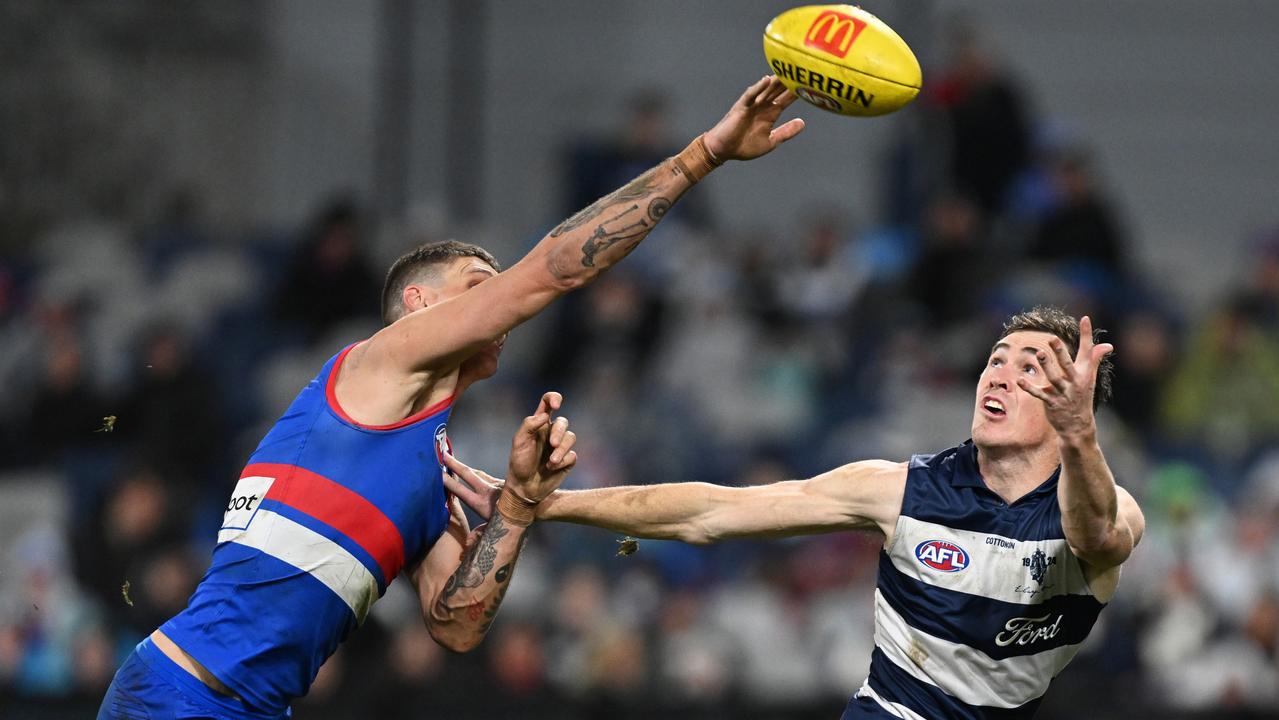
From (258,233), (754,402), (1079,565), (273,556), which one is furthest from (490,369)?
(258,233)

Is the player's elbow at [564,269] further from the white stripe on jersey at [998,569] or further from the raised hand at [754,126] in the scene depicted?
the white stripe on jersey at [998,569]

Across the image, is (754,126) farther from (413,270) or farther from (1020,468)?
(1020,468)

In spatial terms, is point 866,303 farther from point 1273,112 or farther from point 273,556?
point 273,556

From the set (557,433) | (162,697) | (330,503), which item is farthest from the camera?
(557,433)

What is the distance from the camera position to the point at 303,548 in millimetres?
4934

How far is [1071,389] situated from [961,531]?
831 mm

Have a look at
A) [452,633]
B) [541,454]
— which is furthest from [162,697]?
[541,454]

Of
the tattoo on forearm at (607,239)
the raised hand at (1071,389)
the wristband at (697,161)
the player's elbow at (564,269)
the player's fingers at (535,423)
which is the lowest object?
the player's fingers at (535,423)

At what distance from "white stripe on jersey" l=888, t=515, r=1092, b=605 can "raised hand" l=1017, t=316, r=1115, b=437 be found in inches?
26.3

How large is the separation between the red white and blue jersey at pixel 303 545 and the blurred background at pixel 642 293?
497cm

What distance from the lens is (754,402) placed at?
12.6 meters

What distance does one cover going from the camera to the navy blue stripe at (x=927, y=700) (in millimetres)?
5336

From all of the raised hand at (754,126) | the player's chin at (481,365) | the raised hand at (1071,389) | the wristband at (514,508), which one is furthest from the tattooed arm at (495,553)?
the raised hand at (1071,389)

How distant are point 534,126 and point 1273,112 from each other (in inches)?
269
